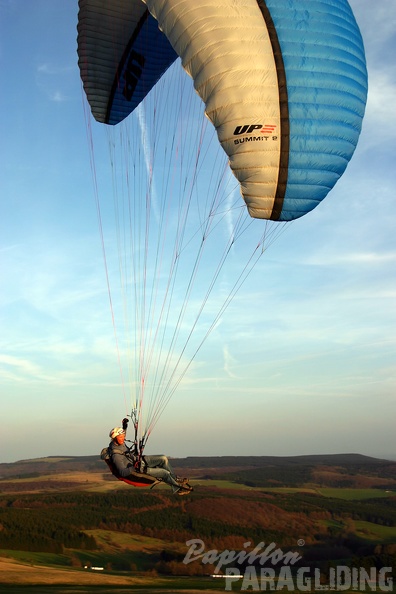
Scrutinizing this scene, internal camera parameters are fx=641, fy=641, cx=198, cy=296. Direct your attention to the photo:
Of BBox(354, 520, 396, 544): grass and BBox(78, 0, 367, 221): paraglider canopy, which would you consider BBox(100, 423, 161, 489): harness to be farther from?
BBox(354, 520, 396, 544): grass

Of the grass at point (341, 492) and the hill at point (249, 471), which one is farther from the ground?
the hill at point (249, 471)

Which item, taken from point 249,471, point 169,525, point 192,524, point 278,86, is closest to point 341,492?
point 249,471

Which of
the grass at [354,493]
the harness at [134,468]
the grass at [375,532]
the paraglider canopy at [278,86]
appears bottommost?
the grass at [375,532]

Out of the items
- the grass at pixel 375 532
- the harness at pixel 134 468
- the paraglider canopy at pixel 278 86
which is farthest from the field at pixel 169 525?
the paraglider canopy at pixel 278 86

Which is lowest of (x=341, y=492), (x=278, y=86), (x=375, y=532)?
(x=375, y=532)

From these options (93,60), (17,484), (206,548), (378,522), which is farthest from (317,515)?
(93,60)

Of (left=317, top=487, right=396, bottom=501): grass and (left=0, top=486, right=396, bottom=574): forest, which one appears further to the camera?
(left=317, top=487, right=396, bottom=501): grass

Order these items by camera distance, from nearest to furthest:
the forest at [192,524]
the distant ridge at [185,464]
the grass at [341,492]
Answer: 1. the forest at [192,524]
2. the grass at [341,492]
3. the distant ridge at [185,464]

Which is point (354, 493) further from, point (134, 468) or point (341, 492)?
point (134, 468)

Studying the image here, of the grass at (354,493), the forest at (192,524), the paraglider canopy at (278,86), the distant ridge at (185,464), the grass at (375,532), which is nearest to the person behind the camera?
the paraglider canopy at (278,86)

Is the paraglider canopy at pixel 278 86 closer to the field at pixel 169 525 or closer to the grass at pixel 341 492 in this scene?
the field at pixel 169 525

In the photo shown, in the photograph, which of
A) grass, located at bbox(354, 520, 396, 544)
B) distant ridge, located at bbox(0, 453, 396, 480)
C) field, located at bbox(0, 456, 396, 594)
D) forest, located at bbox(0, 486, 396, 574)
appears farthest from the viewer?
distant ridge, located at bbox(0, 453, 396, 480)

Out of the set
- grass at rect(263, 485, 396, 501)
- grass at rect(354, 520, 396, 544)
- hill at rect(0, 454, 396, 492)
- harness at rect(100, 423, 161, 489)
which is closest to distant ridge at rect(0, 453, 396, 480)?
hill at rect(0, 454, 396, 492)

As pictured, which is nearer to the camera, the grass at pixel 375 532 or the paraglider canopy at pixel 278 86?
the paraglider canopy at pixel 278 86
